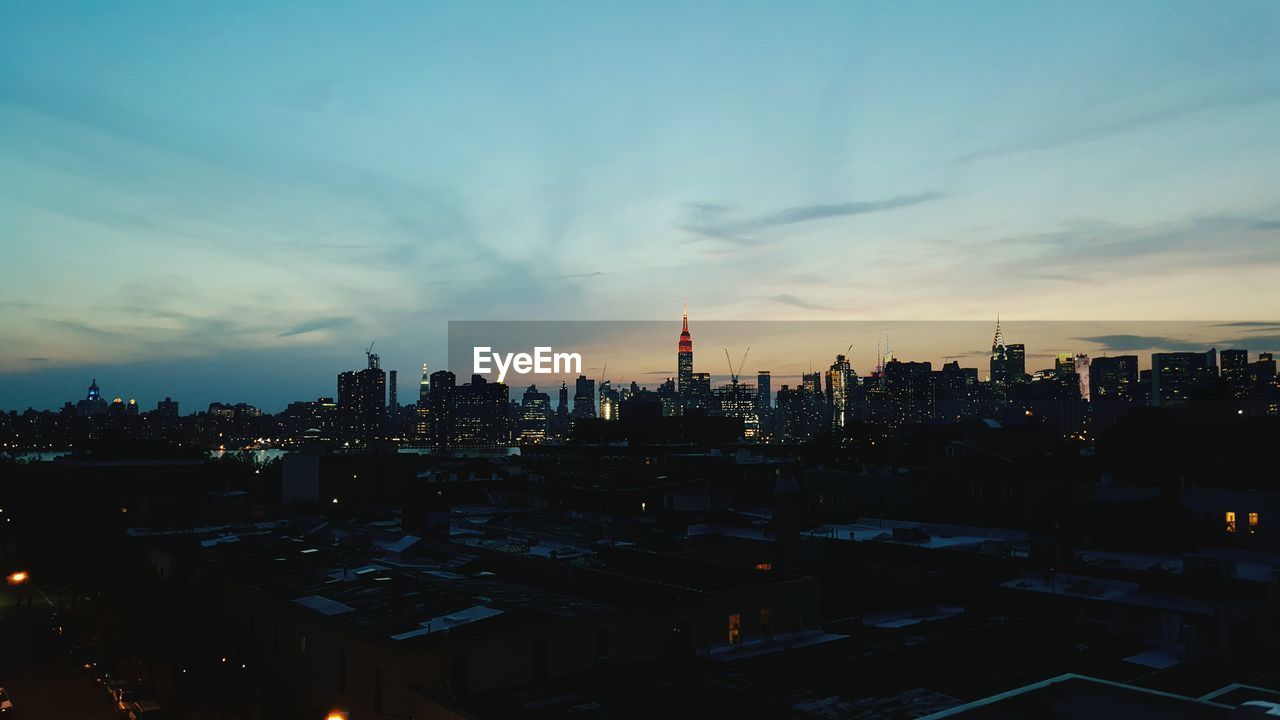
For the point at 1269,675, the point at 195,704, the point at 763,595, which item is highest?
the point at 763,595

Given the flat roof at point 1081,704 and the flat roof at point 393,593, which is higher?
the flat roof at point 1081,704

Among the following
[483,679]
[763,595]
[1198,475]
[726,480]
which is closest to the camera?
[483,679]

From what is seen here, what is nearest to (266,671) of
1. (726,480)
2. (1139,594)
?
(1139,594)

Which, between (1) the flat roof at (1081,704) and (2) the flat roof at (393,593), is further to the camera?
(2) the flat roof at (393,593)

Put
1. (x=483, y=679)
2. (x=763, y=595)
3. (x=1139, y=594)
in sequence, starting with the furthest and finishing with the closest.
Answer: (x=1139, y=594) < (x=763, y=595) < (x=483, y=679)

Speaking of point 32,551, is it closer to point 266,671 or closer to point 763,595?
point 266,671

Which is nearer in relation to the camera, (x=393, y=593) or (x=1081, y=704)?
(x=1081, y=704)

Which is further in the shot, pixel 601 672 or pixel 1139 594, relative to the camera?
pixel 1139 594

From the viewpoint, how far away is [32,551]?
2418 inches

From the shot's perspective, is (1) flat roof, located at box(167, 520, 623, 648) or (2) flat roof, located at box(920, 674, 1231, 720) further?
(1) flat roof, located at box(167, 520, 623, 648)

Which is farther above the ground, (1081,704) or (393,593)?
(1081,704)

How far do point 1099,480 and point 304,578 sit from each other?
179 feet

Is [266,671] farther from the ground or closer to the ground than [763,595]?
closer to the ground

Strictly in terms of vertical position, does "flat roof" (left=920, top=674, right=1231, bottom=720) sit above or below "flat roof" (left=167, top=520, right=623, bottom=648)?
above
